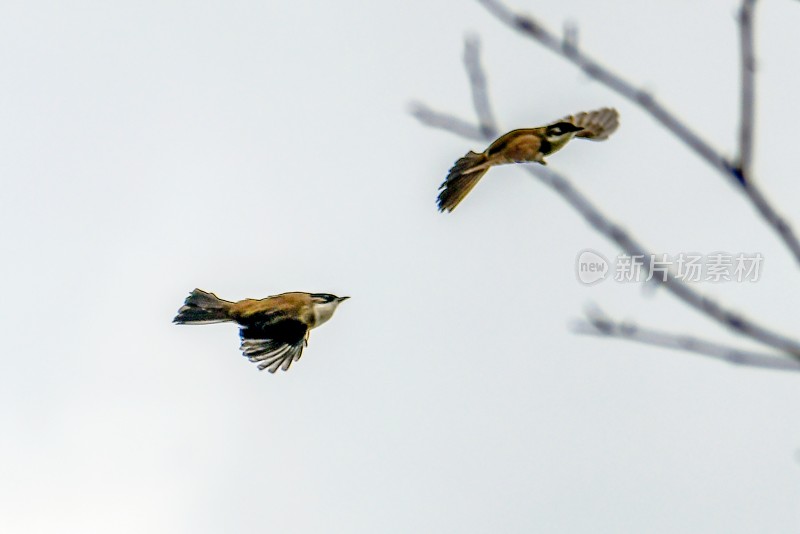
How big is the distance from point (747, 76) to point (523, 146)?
200 inches

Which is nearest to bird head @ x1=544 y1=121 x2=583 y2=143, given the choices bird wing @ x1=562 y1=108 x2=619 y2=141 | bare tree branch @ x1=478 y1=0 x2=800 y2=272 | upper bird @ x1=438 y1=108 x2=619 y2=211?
upper bird @ x1=438 y1=108 x2=619 y2=211

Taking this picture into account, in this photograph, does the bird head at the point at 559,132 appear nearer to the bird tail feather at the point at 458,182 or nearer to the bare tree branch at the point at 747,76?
the bird tail feather at the point at 458,182

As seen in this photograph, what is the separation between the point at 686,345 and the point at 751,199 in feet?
1.67

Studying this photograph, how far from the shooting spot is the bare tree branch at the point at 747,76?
9.35 feet

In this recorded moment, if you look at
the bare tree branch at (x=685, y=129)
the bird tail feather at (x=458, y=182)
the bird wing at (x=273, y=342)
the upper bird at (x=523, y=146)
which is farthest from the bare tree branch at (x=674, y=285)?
the bird wing at (x=273, y=342)

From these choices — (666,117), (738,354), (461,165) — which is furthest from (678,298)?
(461,165)

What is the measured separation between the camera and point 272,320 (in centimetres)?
1095

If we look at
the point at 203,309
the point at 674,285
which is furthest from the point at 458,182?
the point at 674,285

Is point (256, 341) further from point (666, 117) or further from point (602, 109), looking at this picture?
point (666, 117)

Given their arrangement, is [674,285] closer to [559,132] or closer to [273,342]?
[559,132]

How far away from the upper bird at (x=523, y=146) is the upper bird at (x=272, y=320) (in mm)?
2080

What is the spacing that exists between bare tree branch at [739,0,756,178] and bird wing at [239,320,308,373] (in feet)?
26.9

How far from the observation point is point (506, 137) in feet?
28.1

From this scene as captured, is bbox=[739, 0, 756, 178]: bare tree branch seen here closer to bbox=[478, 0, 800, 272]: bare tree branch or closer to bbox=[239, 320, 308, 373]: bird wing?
bbox=[478, 0, 800, 272]: bare tree branch
